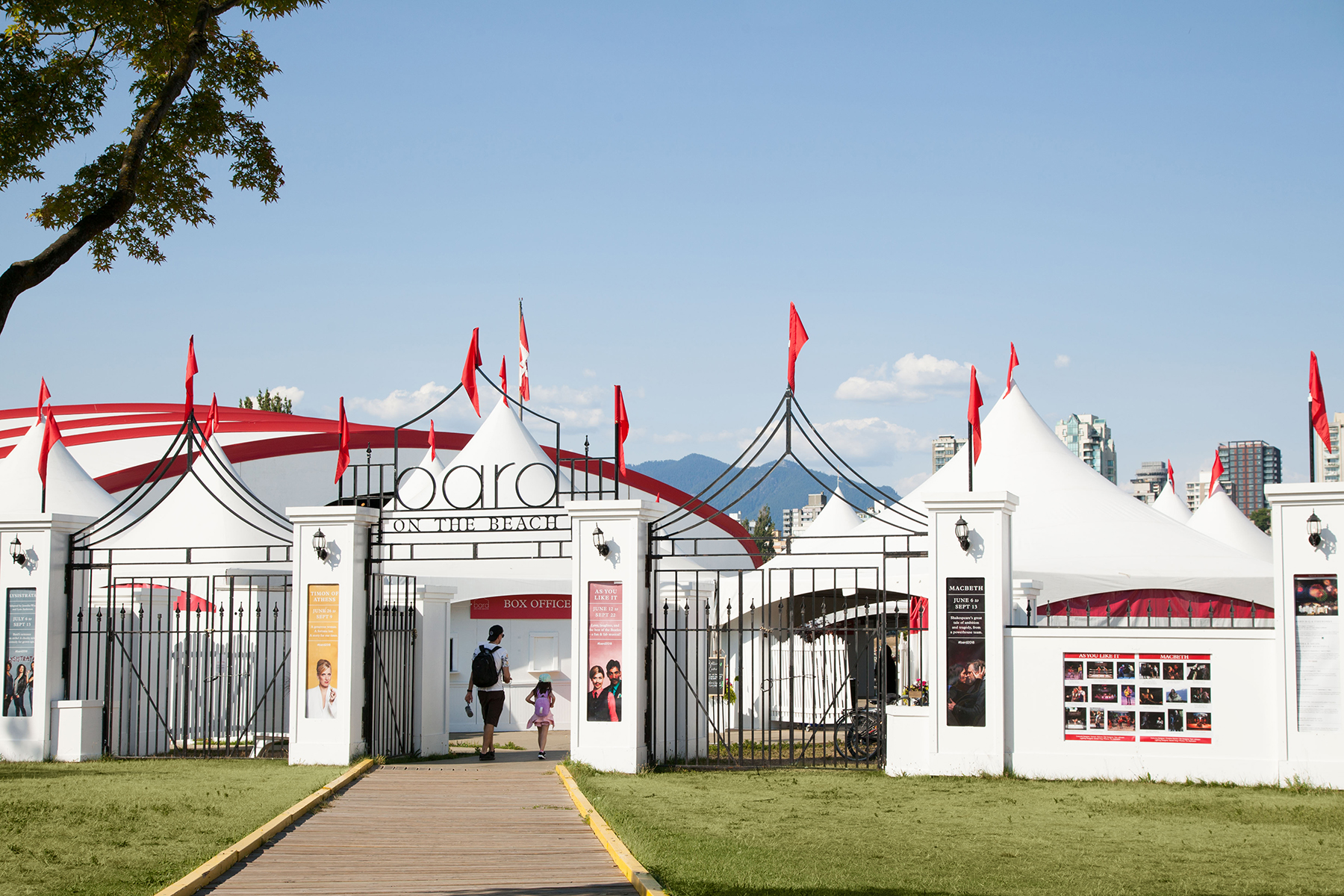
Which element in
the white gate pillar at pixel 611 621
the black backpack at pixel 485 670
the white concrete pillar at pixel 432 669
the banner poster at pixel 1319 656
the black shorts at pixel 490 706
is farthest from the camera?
the white concrete pillar at pixel 432 669

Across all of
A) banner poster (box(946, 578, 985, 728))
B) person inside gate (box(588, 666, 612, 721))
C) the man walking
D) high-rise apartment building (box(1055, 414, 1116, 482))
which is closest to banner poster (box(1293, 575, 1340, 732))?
banner poster (box(946, 578, 985, 728))

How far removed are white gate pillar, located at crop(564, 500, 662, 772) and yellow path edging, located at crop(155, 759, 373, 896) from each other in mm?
2664

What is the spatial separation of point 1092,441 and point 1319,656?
136785 millimetres

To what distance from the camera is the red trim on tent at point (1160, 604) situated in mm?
19469

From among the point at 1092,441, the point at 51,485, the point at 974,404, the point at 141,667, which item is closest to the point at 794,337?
the point at 974,404

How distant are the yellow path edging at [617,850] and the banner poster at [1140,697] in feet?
16.4

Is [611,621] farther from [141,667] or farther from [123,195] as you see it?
[123,195]

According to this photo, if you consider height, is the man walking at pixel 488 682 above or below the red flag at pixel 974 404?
below

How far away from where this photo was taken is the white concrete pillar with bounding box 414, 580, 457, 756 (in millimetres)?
16172

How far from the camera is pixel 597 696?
45.0 ft

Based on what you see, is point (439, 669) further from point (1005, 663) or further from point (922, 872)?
point (922, 872)

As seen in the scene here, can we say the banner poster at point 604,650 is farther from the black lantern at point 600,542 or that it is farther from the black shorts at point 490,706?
the black shorts at point 490,706

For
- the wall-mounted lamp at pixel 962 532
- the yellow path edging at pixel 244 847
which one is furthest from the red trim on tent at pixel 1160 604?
the yellow path edging at pixel 244 847

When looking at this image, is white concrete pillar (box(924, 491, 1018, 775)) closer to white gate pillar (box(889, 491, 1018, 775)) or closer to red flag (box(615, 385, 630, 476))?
white gate pillar (box(889, 491, 1018, 775))
